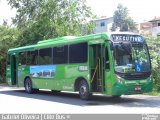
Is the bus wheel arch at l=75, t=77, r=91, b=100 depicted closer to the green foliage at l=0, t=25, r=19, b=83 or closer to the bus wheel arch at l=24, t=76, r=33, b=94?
the bus wheel arch at l=24, t=76, r=33, b=94

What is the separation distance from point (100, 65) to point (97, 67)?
25 centimetres

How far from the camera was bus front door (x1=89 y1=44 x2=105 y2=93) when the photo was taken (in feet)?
54.6

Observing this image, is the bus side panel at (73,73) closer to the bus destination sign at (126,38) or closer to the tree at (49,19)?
the bus destination sign at (126,38)

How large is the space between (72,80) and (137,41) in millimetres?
3757

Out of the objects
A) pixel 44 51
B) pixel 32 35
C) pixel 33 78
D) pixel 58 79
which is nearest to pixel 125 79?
pixel 58 79

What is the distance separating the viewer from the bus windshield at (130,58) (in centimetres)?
1605

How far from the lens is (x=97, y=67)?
17.0 m

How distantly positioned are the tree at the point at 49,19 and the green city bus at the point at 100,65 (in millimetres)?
12655

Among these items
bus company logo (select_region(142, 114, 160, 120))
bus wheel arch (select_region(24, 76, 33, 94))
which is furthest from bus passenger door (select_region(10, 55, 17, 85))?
bus company logo (select_region(142, 114, 160, 120))

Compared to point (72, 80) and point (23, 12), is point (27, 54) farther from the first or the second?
point (23, 12)

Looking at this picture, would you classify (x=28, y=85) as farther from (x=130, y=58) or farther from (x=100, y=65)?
(x=130, y=58)

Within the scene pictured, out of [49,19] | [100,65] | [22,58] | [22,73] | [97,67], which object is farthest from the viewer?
[49,19]

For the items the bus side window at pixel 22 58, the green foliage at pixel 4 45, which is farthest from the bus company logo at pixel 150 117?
the green foliage at pixel 4 45

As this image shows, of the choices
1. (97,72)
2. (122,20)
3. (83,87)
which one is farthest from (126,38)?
(122,20)
